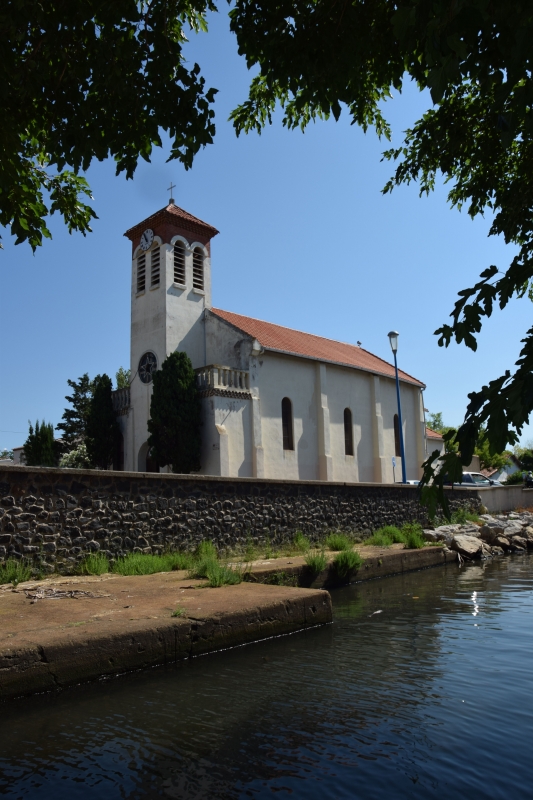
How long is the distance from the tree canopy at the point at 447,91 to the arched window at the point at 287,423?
19.2 m

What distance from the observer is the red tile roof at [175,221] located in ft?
89.5

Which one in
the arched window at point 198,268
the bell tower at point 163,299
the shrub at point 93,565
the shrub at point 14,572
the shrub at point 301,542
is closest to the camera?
the shrub at point 14,572

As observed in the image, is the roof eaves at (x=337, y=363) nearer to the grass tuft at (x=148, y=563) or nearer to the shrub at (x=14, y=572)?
the grass tuft at (x=148, y=563)

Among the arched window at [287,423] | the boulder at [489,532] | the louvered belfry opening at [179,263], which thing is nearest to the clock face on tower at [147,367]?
the louvered belfry opening at [179,263]

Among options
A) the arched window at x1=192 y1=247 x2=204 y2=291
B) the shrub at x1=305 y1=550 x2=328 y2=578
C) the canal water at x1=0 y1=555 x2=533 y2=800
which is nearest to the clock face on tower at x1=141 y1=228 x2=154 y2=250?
the arched window at x1=192 y1=247 x2=204 y2=291

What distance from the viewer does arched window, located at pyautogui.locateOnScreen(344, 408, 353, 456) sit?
100ft

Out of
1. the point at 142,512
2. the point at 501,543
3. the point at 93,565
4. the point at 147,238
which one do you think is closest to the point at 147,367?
the point at 147,238

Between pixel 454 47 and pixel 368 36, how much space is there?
12.8ft

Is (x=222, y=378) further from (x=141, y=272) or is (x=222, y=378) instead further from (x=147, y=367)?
(x=141, y=272)

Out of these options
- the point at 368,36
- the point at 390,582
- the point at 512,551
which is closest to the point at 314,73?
the point at 368,36

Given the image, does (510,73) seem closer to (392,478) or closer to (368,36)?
(368,36)

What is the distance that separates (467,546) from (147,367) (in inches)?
625

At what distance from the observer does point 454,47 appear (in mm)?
2430

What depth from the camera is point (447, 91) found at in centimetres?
576
